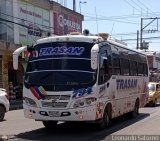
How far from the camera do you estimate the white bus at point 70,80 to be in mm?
13375

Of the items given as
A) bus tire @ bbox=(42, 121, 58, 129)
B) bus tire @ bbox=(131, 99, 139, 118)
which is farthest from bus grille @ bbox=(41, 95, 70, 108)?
bus tire @ bbox=(131, 99, 139, 118)

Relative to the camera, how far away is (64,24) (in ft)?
140

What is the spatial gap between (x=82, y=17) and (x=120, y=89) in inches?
1227

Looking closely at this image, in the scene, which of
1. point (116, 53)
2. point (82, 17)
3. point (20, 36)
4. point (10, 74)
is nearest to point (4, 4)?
point (20, 36)

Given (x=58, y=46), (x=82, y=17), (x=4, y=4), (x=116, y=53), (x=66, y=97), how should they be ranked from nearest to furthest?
1. (x=66, y=97)
2. (x=58, y=46)
3. (x=116, y=53)
4. (x=4, y=4)
5. (x=82, y=17)

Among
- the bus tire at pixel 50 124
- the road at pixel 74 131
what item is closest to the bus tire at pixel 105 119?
the road at pixel 74 131

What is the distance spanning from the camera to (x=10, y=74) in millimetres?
37062

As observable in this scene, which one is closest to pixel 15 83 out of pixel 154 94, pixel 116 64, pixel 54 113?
pixel 154 94

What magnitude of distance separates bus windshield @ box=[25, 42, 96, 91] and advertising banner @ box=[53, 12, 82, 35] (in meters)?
26.4

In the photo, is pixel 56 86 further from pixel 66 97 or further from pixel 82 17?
pixel 82 17

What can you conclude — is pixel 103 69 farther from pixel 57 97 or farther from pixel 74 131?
pixel 74 131

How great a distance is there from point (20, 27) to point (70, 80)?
22.6m

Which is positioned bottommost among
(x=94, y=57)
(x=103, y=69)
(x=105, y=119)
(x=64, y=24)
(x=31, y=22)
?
(x=105, y=119)

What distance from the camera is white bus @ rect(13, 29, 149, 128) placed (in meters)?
13.4
